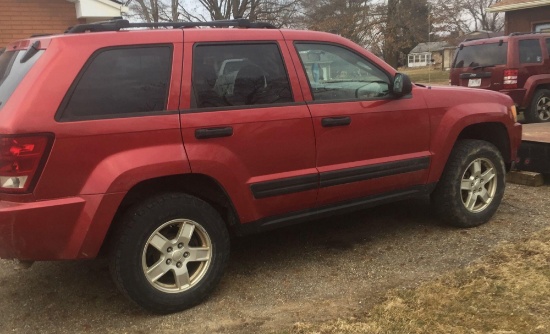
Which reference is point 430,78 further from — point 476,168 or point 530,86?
point 476,168

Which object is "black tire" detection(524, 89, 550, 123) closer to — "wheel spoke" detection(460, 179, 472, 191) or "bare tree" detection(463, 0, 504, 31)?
"wheel spoke" detection(460, 179, 472, 191)

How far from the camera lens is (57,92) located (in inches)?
115

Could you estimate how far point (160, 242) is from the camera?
3.27m

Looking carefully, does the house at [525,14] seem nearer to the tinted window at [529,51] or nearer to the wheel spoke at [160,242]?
the tinted window at [529,51]

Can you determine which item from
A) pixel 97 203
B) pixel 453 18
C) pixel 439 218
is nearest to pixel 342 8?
pixel 453 18

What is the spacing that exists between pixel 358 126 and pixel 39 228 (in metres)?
2.34

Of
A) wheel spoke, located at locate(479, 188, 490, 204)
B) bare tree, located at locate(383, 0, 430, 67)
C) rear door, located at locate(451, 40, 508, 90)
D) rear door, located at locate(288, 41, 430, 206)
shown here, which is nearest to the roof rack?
rear door, located at locate(288, 41, 430, 206)

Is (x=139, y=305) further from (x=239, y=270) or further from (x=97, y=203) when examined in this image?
(x=239, y=270)

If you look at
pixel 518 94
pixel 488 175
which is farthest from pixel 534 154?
A: pixel 518 94

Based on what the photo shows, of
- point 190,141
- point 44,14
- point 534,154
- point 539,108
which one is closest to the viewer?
point 190,141

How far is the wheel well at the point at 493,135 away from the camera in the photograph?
487cm

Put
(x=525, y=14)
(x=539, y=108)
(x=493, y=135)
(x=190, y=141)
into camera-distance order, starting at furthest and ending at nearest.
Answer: (x=525, y=14) → (x=539, y=108) → (x=493, y=135) → (x=190, y=141)

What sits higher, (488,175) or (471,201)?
(488,175)

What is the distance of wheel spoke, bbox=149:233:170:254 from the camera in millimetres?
3249
